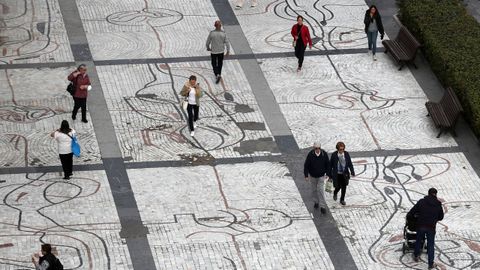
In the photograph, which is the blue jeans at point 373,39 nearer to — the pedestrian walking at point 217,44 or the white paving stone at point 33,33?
the pedestrian walking at point 217,44

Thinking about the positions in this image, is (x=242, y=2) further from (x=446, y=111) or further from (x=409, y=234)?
(x=409, y=234)

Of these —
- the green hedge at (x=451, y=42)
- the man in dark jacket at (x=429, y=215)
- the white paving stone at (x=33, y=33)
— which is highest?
the man in dark jacket at (x=429, y=215)

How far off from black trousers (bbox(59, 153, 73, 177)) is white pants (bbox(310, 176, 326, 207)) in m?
4.56

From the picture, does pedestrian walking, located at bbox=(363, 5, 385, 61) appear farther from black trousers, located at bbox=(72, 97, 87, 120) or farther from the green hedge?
black trousers, located at bbox=(72, 97, 87, 120)

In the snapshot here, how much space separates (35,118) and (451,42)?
31.0 ft

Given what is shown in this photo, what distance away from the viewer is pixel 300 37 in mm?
29094

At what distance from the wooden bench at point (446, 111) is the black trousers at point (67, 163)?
762 centimetres

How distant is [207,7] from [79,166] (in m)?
8.86

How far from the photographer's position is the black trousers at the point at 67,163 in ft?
79.4

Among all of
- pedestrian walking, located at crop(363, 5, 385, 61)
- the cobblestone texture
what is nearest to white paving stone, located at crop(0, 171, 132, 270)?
the cobblestone texture

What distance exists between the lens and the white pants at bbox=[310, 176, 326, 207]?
23.6 meters

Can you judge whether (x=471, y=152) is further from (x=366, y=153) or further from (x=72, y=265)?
(x=72, y=265)

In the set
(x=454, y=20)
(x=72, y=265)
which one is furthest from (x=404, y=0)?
(x=72, y=265)

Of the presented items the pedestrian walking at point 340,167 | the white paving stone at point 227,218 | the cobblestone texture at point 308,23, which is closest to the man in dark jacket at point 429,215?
the white paving stone at point 227,218
